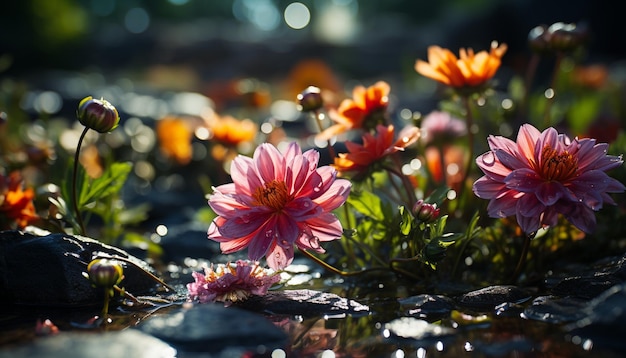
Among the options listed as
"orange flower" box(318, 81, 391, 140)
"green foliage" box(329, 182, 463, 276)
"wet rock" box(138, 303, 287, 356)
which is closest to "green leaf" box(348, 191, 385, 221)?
"green foliage" box(329, 182, 463, 276)

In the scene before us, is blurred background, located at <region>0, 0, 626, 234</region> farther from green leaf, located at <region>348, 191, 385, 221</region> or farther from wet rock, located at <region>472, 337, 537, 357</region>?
wet rock, located at <region>472, 337, 537, 357</region>

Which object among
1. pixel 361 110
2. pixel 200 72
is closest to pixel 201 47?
pixel 200 72

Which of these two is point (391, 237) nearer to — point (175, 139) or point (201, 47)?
point (175, 139)

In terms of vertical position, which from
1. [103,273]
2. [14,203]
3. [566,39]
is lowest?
[103,273]

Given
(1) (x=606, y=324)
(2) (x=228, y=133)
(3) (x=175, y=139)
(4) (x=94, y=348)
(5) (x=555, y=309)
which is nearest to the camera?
(4) (x=94, y=348)

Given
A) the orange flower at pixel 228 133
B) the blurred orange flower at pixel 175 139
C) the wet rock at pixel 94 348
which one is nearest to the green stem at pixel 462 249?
the wet rock at pixel 94 348

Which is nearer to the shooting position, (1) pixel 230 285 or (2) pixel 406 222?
(1) pixel 230 285
